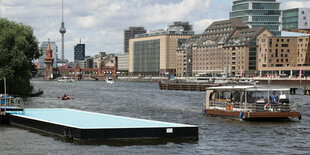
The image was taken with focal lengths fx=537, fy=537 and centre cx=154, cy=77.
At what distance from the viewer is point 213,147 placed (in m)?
39.1

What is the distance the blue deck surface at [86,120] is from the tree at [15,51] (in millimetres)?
34984

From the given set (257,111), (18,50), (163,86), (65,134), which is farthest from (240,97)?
(163,86)

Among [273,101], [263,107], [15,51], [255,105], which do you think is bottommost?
[263,107]

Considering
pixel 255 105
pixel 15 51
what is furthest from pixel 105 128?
pixel 15 51

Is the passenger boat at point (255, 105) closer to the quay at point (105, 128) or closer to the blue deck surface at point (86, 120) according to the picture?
the blue deck surface at point (86, 120)

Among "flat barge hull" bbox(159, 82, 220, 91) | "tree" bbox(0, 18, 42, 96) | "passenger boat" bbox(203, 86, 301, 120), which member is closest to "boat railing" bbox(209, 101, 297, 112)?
"passenger boat" bbox(203, 86, 301, 120)

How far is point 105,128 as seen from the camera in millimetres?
37969

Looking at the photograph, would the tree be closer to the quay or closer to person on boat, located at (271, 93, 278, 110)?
the quay

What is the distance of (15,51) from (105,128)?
56.7 meters

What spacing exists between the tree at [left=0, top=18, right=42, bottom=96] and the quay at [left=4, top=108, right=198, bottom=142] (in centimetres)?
Result: 4206

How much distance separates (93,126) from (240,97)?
21910 mm

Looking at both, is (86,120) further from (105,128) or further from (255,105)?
(255,105)

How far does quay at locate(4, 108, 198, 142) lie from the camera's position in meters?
37.9

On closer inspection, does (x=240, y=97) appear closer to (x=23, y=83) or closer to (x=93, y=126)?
(x=93, y=126)
